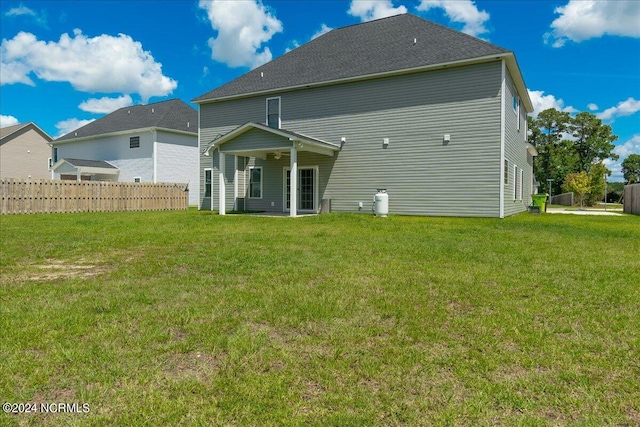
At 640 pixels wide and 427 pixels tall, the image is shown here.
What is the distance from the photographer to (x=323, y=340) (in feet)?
9.67

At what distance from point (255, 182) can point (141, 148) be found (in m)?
13.7

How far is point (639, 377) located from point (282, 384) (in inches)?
87.6

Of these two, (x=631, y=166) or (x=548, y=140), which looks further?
(x=631, y=166)

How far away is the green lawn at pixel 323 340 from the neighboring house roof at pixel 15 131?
38.1 m

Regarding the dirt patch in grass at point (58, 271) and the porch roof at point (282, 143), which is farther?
the porch roof at point (282, 143)

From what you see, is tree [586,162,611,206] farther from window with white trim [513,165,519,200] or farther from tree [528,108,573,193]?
window with white trim [513,165,519,200]

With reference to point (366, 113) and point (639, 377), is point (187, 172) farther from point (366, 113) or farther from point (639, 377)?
point (639, 377)

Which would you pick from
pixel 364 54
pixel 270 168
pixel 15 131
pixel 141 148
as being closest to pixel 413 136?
pixel 364 54

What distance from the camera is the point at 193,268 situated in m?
5.42

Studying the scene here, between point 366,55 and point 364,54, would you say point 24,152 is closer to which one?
point 364,54

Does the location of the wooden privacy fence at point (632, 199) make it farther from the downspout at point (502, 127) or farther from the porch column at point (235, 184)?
the porch column at point (235, 184)

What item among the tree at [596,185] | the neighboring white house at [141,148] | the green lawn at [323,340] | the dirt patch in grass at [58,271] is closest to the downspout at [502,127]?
the green lawn at [323,340]

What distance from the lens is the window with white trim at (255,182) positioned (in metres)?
18.4

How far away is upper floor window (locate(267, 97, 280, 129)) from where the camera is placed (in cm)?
1773
